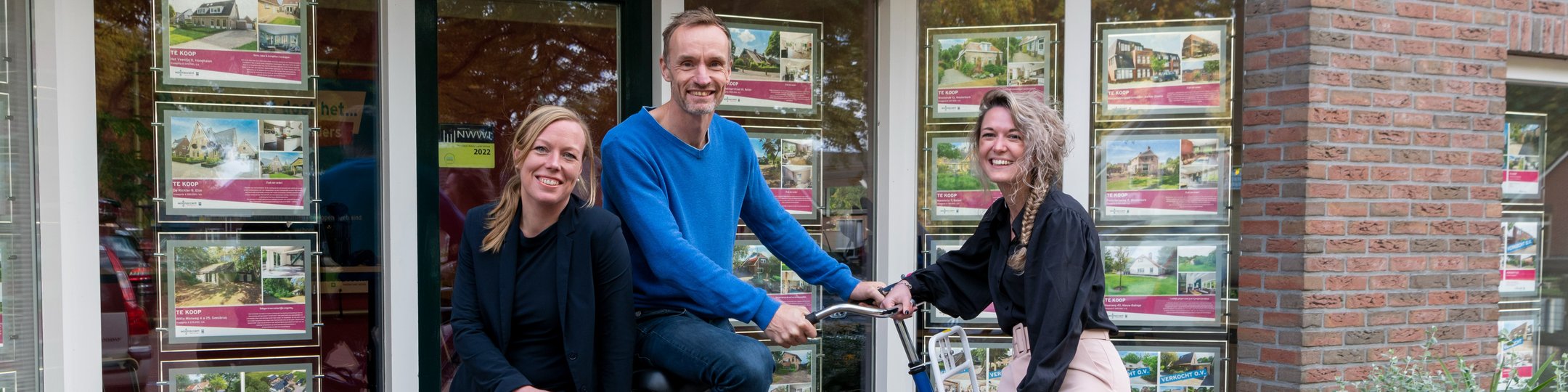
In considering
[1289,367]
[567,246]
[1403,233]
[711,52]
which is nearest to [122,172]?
[567,246]

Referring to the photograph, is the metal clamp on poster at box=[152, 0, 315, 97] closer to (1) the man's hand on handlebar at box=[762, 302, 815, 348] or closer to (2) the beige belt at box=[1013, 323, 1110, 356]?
(1) the man's hand on handlebar at box=[762, 302, 815, 348]

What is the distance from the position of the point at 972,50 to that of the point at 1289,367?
80.0 inches

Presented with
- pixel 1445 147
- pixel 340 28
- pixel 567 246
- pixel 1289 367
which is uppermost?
pixel 340 28

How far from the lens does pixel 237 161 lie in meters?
4.29

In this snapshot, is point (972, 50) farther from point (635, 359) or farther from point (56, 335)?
point (56, 335)

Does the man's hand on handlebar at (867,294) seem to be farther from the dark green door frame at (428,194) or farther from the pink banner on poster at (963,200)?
the dark green door frame at (428,194)

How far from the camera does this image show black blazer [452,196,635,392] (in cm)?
280

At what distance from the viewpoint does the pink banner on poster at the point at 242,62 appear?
4207mm

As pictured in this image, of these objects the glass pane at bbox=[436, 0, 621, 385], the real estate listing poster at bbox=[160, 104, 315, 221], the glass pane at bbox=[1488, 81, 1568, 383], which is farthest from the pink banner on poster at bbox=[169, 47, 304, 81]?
the glass pane at bbox=[1488, 81, 1568, 383]

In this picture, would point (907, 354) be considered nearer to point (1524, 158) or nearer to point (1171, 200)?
point (1171, 200)

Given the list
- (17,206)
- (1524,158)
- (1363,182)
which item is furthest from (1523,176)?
(17,206)

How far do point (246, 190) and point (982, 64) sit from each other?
10.8 feet

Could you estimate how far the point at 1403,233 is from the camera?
503 centimetres

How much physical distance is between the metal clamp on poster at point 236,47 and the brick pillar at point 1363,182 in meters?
4.15
